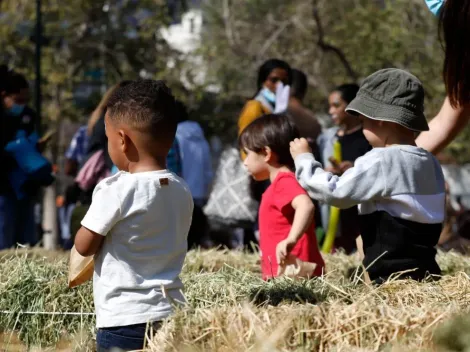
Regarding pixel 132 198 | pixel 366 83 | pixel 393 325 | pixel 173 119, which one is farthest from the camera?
pixel 366 83

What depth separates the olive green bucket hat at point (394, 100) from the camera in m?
4.54

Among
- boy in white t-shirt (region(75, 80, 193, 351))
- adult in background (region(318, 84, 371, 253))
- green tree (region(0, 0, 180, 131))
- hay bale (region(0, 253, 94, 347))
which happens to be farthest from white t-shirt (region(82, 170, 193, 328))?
green tree (region(0, 0, 180, 131))

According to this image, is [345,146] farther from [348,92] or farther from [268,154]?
[268,154]

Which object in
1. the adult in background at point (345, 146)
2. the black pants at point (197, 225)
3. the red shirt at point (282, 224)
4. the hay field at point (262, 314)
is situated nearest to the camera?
the hay field at point (262, 314)

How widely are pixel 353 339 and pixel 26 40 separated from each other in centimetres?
1554

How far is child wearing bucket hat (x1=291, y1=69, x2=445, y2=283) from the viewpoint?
14.4 ft

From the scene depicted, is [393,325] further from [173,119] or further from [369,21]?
[369,21]

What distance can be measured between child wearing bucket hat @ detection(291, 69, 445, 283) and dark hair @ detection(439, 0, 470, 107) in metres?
0.17

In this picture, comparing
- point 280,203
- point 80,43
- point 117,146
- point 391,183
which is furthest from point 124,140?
point 80,43

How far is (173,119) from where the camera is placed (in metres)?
3.88

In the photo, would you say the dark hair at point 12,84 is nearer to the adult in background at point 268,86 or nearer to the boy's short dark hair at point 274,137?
the adult in background at point 268,86

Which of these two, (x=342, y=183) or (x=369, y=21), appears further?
(x=369, y=21)

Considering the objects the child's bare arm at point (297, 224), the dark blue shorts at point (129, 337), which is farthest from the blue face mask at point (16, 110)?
the dark blue shorts at point (129, 337)

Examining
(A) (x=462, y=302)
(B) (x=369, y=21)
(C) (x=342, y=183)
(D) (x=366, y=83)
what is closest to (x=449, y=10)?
(D) (x=366, y=83)
